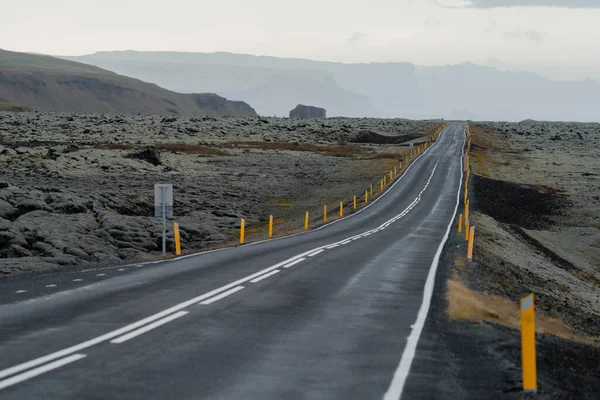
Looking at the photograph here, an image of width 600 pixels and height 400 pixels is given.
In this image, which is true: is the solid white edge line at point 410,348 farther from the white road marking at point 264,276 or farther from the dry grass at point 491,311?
the white road marking at point 264,276

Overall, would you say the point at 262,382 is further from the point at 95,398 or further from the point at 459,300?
the point at 459,300

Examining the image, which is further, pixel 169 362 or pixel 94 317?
pixel 94 317

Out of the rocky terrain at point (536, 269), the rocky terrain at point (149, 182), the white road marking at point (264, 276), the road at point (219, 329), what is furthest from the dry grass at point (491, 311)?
the rocky terrain at point (149, 182)

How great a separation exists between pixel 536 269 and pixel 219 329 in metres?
22.9

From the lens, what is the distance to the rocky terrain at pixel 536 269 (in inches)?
388

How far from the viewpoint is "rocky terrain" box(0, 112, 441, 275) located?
1053 inches

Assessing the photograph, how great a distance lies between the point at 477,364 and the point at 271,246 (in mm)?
17914

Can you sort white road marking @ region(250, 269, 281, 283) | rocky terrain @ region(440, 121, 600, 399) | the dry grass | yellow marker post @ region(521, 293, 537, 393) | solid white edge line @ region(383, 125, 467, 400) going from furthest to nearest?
white road marking @ region(250, 269, 281, 283), the dry grass, rocky terrain @ region(440, 121, 600, 399), solid white edge line @ region(383, 125, 467, 400), yellow marker post @ region(521, 293, 537, 393)

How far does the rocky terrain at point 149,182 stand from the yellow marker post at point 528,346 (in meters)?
14.7

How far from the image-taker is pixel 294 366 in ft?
29.3

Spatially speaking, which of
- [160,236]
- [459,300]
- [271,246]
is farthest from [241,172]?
[459,300]

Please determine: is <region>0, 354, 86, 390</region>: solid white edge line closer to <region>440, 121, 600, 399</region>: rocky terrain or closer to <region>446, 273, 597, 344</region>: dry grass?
<region>440, 121, 600, 399</region>: rocky terrain

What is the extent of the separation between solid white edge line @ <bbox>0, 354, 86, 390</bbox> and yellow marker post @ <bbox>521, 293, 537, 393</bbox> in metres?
5.17

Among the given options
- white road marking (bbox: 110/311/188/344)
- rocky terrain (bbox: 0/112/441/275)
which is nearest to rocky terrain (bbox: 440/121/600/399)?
white road marking (bbox: 110/311/188/344)
